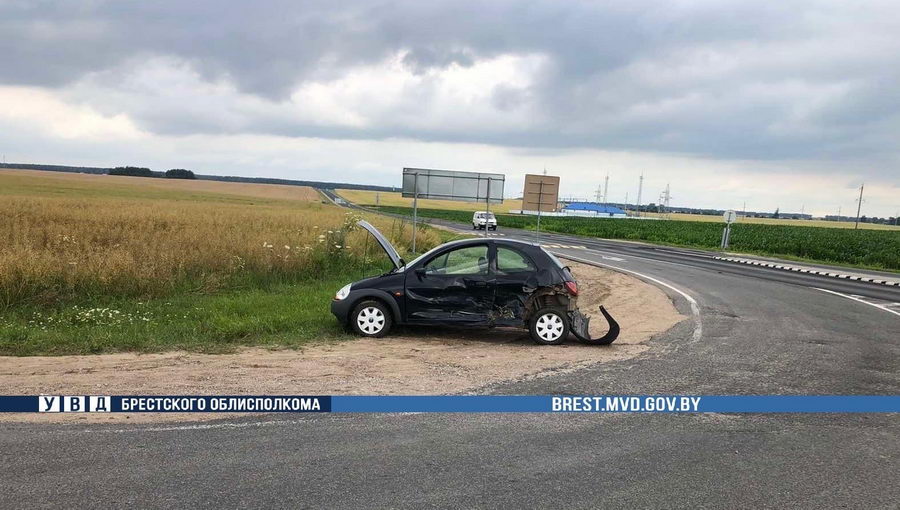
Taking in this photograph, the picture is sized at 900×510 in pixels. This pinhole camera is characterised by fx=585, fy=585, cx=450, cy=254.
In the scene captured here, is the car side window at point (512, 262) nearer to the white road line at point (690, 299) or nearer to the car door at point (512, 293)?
the car door at point (512, 293)

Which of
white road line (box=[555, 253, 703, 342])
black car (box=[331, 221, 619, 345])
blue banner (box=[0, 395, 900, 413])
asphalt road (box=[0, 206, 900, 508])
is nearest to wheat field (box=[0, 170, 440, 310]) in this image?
black car (box=[331, 221, 619, 345])

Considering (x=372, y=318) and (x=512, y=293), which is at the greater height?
(x=512, y=293)

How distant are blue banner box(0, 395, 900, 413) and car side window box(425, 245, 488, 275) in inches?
125

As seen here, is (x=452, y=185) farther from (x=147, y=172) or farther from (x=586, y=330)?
(x=147, y=172)

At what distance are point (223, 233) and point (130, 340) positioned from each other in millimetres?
10517

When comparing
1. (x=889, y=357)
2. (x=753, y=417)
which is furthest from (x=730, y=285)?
(x=753, y=417)

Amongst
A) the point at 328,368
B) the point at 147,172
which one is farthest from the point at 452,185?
the point at 147,172

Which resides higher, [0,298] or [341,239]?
[341,239]

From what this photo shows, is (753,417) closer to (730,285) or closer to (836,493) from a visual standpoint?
(836,493)

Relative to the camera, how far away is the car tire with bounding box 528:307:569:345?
8445 millimetres

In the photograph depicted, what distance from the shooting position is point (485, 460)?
4.33m

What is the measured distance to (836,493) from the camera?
397 centimetres

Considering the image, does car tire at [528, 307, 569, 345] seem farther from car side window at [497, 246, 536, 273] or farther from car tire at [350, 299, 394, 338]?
car tire at [350, 299, 394, 338]

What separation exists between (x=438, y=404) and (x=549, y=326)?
375 cm
